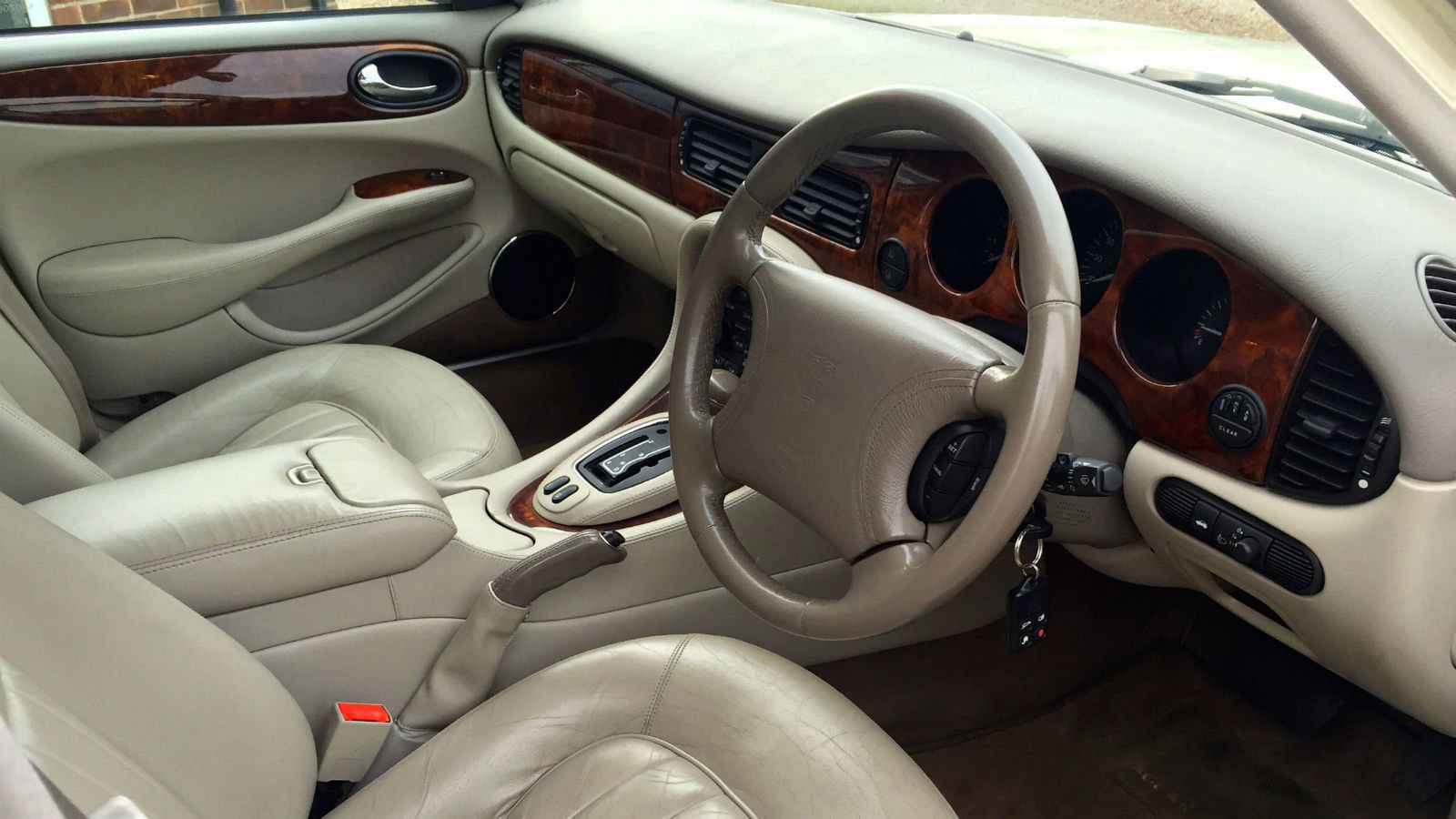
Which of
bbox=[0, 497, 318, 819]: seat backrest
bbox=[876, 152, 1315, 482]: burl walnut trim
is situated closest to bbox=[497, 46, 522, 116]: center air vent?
bbox=[876, 152, 1315, 482]: burl walnut trim

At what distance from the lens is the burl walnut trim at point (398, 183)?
2.15m

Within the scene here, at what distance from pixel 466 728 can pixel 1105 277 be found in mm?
738

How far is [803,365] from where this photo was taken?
996mm

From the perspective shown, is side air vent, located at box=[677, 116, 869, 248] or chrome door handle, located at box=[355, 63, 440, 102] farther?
chrome door handle, located at box=[355, 63, 440, 102]

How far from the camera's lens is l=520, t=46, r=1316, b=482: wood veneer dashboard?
99 centimetres

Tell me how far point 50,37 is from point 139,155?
8.6 inches

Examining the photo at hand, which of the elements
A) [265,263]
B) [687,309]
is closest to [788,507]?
[687,309]

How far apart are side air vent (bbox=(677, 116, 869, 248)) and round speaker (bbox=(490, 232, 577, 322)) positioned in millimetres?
680

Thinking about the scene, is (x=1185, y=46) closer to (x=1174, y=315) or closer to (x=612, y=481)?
(x=1174, y=315)

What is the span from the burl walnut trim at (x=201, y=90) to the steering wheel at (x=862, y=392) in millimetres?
1216

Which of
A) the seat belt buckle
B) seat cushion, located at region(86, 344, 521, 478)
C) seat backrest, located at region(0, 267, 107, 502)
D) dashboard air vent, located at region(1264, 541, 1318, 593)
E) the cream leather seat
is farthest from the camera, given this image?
seat cushion, located at region(86, 344, 521, 478)

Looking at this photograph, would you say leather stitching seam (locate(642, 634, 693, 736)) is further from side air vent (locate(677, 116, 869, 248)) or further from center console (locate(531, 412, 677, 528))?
side air vent (locate(677, 116, 869, 248))

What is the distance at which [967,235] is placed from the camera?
1.29 meters

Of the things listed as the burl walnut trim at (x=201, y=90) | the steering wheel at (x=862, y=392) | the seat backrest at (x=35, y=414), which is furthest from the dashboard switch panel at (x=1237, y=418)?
the burl walnut trim at (x=201, y=90)
